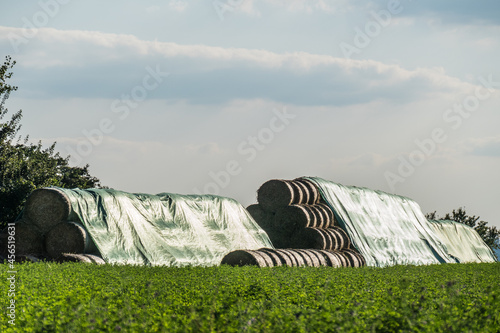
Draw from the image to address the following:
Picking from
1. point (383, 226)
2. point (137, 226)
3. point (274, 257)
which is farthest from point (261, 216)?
point (383, 226)

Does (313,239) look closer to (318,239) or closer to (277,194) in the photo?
(318,239)

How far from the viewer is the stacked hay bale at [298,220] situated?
21.3 metres

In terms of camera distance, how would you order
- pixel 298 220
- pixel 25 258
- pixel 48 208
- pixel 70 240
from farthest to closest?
pixel 298 220 < pixel 48 208 < pixel 70 240 < pixel 25 258

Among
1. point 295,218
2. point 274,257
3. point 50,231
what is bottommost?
point 274,257

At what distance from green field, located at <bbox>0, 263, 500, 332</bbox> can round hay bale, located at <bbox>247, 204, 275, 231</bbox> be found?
11.4m

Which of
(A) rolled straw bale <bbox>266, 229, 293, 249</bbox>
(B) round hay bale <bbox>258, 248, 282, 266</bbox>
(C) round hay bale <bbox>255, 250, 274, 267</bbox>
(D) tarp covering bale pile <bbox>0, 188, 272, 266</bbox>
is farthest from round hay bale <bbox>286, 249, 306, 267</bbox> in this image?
(A) rolled straw bale <bbox>266, 229, 293, 249</bbox>

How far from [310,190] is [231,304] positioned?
52.6ft

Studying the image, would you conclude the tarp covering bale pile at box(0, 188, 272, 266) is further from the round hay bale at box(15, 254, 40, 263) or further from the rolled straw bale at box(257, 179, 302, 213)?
the rolled straw bale at box(257, 179, 302, 213)

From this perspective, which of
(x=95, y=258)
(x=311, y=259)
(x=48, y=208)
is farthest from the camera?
(x=311, y=259)

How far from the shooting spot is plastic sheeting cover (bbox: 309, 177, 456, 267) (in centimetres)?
2370

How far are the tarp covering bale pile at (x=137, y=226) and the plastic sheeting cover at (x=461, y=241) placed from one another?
53.3 feet

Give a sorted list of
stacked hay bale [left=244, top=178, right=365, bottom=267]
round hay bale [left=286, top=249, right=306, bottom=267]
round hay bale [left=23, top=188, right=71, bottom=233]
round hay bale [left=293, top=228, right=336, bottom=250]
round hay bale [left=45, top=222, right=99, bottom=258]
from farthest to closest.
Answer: stacked hay bale [left=244, top=178, right=365, bottom=267]
round hay bale [left=293, top=228, right=336, bottom=250]
round hay bale [left=286, top=249, right=306, bottom=267]
round hay bale [left=23, top=188, right=71, bottom=233]
round hay bale [left=45, top=222, right=99, bottom=258]

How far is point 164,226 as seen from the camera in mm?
18656

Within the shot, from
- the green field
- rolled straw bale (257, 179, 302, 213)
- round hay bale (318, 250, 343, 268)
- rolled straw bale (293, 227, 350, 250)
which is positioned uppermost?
rolled straw bale (257, 179, 302, 213)
